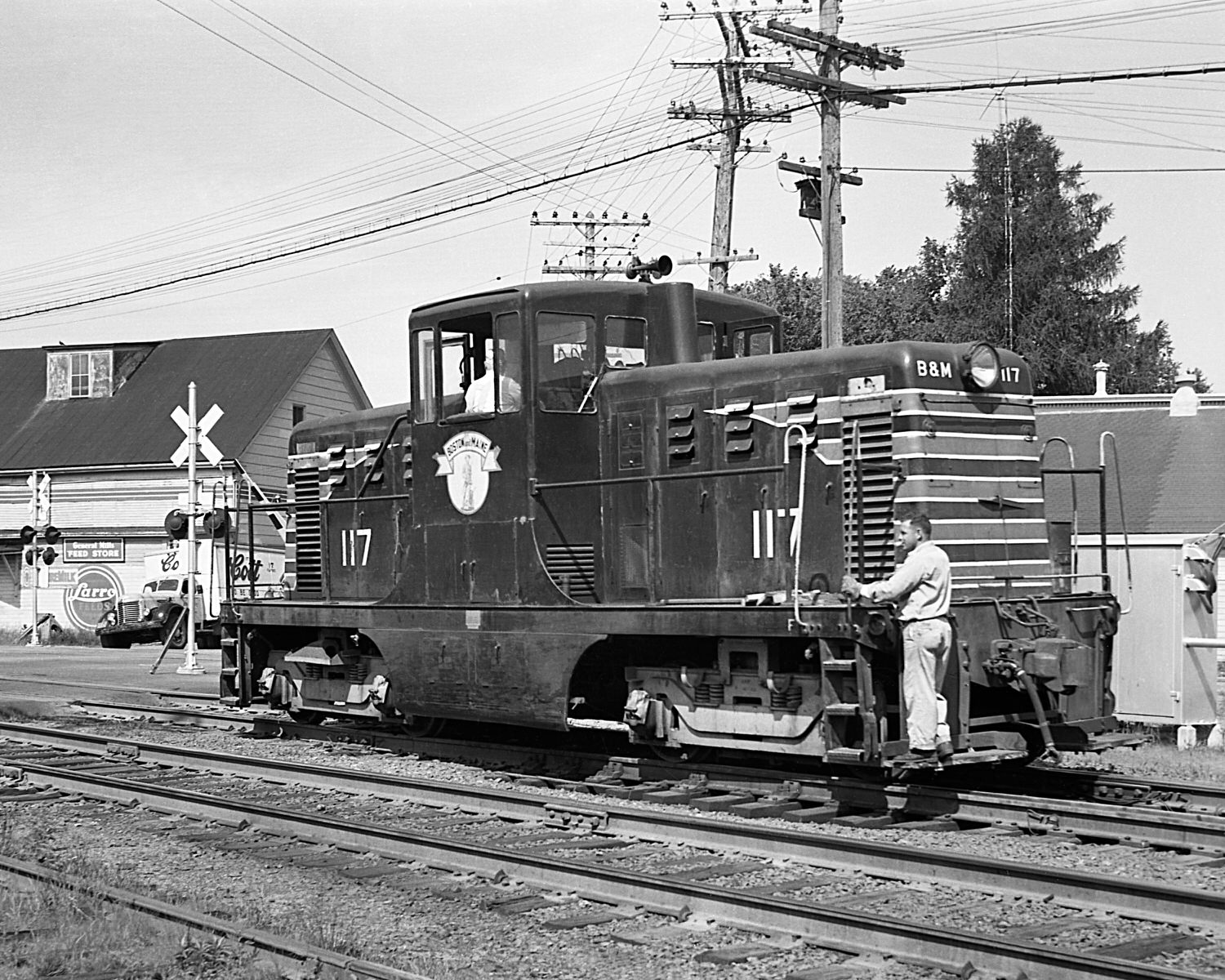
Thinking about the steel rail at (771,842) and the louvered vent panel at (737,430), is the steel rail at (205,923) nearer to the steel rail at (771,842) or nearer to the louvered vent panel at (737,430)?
the steel rail at (771,842)

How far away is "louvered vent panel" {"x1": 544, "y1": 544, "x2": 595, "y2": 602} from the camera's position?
34.9 feet

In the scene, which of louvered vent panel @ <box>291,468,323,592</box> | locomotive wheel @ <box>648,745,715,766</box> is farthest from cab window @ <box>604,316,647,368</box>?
louvered vent panel @ <box>291,468,323,592</box>

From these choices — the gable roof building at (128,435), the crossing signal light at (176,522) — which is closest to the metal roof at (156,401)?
the gable roof building at (128,435)

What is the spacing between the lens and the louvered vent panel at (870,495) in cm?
916

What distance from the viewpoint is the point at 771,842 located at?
786 cm

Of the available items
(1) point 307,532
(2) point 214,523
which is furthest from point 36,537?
(1) point 307,532

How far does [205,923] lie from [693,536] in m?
4.82

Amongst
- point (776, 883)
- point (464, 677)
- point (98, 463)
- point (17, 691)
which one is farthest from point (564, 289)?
point (98, 463)

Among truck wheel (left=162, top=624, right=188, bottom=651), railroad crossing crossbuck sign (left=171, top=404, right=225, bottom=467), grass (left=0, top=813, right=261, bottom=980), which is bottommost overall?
grass (left=0, top=813, right=261, bottom=980)

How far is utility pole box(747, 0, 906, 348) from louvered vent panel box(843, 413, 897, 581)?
8.28 meters

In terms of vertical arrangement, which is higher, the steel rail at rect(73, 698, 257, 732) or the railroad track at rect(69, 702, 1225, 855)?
the steel rail at rect(73, 698, 257, 732)

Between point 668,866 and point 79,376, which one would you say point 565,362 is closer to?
point 668,866

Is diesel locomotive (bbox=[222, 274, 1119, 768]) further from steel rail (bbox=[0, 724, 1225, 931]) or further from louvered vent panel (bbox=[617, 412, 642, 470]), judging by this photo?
steel rail (bbox=[0, 724, 1225, 931])

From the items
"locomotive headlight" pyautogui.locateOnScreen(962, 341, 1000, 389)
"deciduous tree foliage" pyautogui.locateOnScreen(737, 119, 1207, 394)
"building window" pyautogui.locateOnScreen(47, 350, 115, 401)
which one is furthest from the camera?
"deciduous tree foliage" pyautogui.locateOnScreen(737, 119, 1207, 394)
